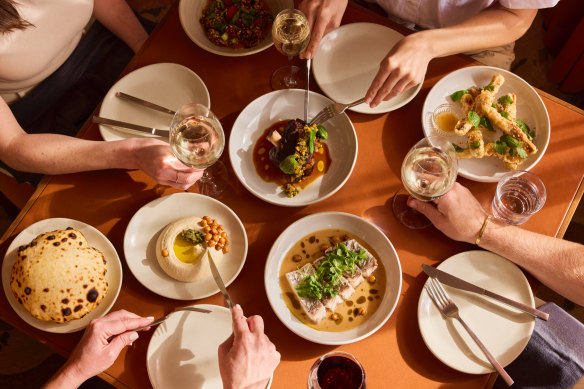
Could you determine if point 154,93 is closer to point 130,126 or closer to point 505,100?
point 130,126

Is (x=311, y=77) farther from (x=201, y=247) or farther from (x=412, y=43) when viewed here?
(x=201, y=247)

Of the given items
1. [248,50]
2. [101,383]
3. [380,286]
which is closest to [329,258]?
[380,286]

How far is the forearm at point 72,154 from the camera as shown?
1.72 meters

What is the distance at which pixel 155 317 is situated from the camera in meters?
1.61

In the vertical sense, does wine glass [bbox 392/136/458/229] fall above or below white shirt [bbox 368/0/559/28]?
below

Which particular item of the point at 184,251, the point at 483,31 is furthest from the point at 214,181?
the point at 483,31

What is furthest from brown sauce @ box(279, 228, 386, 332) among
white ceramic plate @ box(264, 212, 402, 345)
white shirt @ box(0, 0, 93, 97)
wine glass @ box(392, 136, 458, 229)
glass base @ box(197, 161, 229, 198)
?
white shirt @ box(0, 0, 93, 97)

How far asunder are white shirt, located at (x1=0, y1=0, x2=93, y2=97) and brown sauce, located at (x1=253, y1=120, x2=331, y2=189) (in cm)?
100

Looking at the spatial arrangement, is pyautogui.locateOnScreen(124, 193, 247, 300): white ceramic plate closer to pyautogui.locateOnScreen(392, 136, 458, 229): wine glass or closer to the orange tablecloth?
the orange tablecloth

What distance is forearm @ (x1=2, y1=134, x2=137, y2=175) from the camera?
5.65ft

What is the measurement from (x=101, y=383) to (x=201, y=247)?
1.22 meters

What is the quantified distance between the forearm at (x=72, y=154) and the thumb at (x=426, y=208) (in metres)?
1.06

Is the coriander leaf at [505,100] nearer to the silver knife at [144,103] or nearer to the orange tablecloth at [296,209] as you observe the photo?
the orange tablecloth at [296,209]

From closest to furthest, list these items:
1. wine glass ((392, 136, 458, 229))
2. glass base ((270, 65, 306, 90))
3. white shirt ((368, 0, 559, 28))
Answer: wine glass ((392, 136, 458, 229))
glass base ((270, 65, 306, 90))
white shirt ((368, 0, 559, 28))
